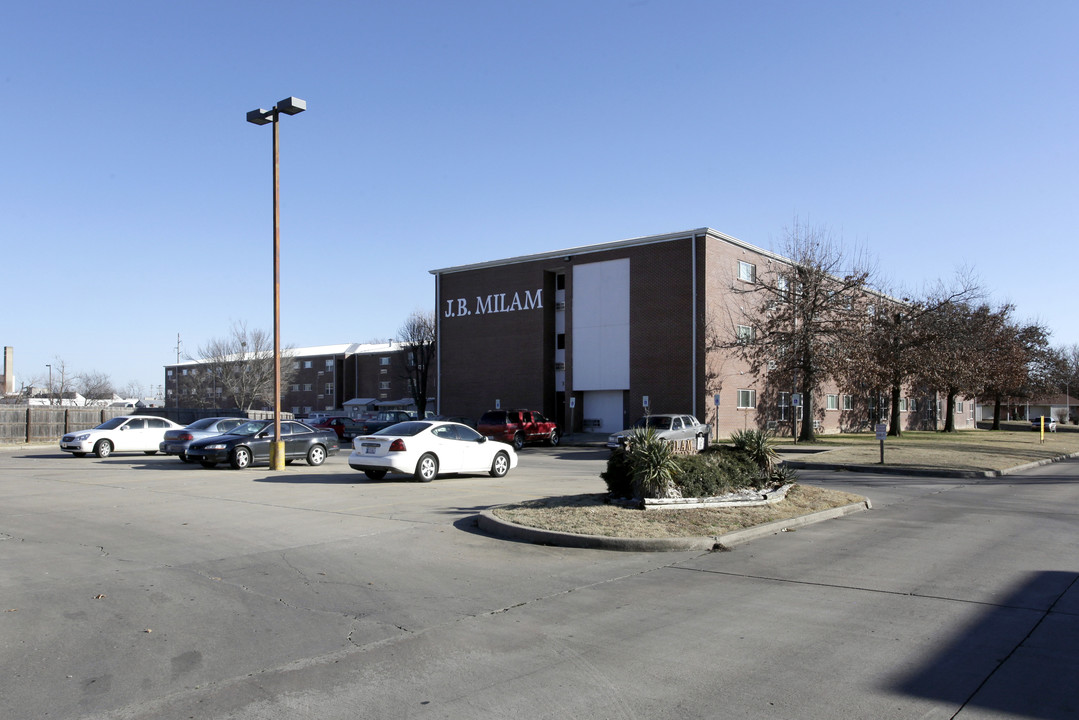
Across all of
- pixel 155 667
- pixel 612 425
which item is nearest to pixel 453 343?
pixel 612 425

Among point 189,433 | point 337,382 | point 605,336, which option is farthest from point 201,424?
point 337,382

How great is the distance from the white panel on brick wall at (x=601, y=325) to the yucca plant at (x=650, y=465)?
31489mm

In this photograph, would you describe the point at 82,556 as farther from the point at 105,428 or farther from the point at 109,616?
the point at 105,428

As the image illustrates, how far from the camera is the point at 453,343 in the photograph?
170 feet

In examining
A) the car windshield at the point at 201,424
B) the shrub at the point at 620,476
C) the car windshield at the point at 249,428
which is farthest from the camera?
the car windshield at the point at 201,424

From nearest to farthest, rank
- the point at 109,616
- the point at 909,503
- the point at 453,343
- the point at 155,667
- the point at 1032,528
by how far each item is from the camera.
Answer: the point at 155,667, the point at 109,616, the point at 1032,528, the point at 909,503, the point at 453,343

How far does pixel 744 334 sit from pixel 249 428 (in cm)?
2696

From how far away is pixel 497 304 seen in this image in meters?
49.7

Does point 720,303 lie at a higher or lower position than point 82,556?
higher

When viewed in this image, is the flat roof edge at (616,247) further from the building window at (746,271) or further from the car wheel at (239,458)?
the car wheel at (239,458)

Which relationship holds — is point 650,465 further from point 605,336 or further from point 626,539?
point 605,336

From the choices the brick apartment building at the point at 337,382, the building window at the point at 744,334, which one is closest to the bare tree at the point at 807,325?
the building window at the point at 744,334

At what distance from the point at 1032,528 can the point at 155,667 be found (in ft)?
38.1

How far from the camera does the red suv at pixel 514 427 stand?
35.0m
